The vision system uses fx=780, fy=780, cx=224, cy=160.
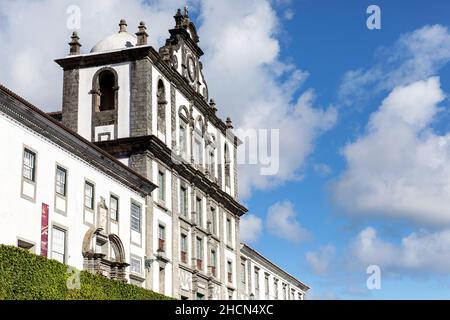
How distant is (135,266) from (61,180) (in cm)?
904

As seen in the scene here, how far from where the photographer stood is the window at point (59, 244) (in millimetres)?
33219

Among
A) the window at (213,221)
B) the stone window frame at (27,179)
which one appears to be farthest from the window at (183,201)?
the stone window frame at (27,179)

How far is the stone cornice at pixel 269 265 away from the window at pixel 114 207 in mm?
27949

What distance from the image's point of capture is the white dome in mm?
49031

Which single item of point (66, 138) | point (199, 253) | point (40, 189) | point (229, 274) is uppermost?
point (66, 138)

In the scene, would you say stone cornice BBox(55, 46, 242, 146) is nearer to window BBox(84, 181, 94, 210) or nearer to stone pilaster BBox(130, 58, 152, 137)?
stone pilaster BBox(130, 58, 152, 137)

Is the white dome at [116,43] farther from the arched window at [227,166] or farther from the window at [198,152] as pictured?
the arched window at [227,166]

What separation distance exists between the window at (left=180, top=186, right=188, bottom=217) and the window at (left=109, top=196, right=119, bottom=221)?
1051cm

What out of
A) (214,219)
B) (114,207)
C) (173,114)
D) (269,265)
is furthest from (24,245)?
(269,265)

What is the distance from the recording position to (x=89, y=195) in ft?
120

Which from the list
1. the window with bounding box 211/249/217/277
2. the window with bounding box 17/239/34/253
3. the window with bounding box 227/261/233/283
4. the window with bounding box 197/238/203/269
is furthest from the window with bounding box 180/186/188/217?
the window with bounding box 17/239/34/253

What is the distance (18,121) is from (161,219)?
16.2 m

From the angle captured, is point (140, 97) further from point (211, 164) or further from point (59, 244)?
point (59, 244)
